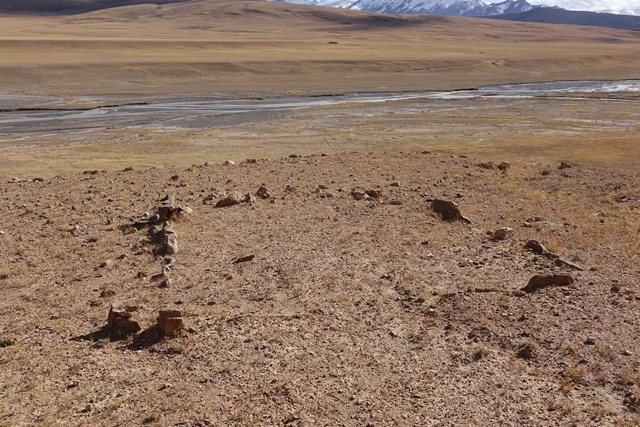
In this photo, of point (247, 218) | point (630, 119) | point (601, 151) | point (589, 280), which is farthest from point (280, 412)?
point (630, 119)

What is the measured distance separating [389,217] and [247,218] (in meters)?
3.29

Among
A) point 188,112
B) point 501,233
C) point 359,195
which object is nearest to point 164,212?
point 359,195

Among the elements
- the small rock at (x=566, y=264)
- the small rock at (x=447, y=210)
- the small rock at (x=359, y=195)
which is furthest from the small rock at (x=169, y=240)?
the small rock at (x=566, y=264)

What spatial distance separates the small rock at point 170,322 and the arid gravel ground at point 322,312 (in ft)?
0.43

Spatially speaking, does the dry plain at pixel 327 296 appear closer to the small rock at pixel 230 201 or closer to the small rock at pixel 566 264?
the small rock at pixel 566 264

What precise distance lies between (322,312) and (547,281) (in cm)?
381

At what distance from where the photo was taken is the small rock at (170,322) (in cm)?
893

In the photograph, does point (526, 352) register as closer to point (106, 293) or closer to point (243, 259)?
point (243, 259)

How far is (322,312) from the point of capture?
9906 mm

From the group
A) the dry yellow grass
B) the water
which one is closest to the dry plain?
the water

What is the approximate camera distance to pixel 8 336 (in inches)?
351

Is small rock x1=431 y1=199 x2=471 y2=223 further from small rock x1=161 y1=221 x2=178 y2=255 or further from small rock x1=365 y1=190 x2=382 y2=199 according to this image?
small rock x1=161 y1=221 x2=178 y2=255

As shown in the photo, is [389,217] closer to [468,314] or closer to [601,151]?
[468,314]

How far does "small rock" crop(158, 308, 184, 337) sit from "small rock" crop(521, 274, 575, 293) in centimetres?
553
